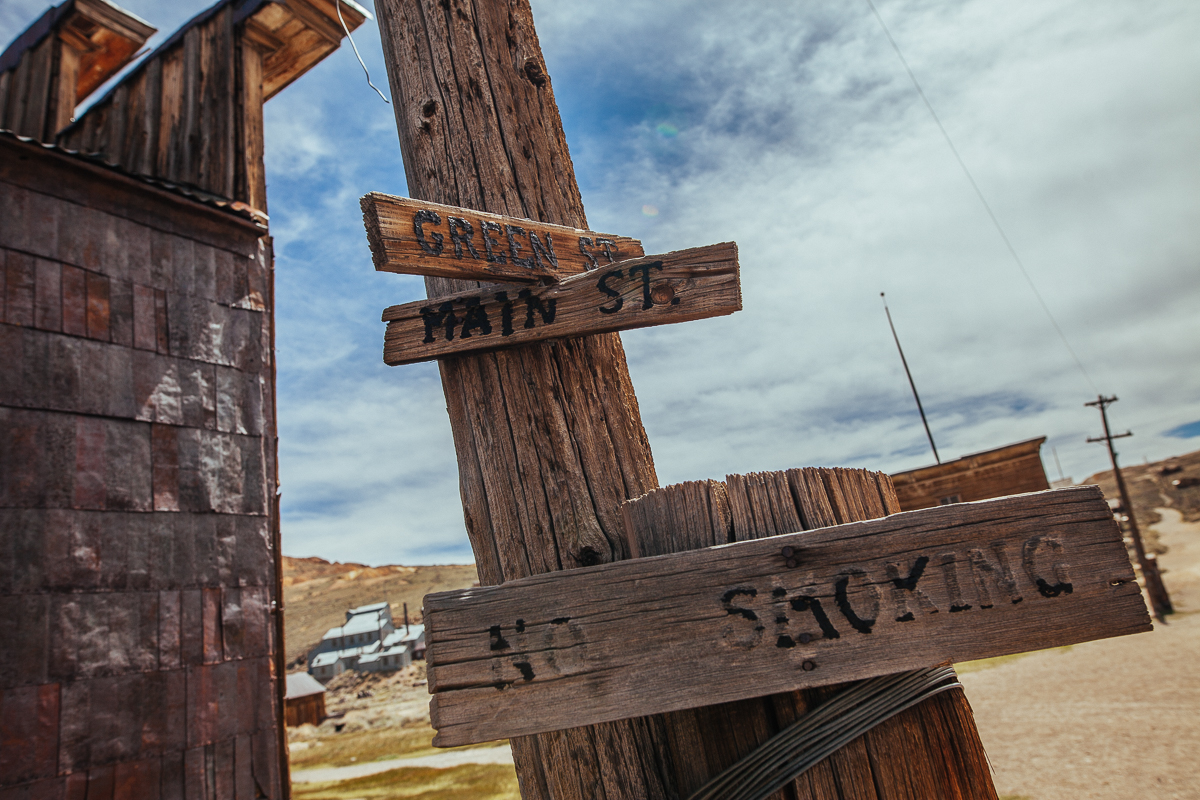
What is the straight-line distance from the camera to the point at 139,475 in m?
6.61

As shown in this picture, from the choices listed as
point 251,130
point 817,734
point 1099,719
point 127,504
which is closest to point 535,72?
point 817,734

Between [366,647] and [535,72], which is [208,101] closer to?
[535,72]

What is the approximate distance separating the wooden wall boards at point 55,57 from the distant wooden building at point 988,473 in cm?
2062

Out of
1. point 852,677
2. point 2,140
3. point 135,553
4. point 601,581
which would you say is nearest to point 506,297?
point 601,581

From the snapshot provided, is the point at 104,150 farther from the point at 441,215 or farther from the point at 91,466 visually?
the point at 441,215

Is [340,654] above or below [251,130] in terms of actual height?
below

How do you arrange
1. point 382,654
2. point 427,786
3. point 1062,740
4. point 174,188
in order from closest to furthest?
point 174,188 < point 1062,740 < point 427,786 < point 382,654

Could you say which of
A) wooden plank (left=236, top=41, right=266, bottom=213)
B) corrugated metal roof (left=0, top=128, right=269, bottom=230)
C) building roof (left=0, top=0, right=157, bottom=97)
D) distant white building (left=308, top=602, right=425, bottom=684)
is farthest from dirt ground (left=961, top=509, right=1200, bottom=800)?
distant white building (left=308, top=602, right=425, bottom=684)

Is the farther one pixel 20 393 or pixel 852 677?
pixel 20 393

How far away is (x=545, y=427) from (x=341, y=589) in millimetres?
82319

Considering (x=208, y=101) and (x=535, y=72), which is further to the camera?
(x=208, y=101)

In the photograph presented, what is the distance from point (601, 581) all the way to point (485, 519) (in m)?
0.63

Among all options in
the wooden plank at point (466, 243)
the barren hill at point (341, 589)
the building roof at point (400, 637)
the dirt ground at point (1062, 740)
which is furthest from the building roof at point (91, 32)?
the barren hill at point (341, 589)

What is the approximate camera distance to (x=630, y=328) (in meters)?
1.95
